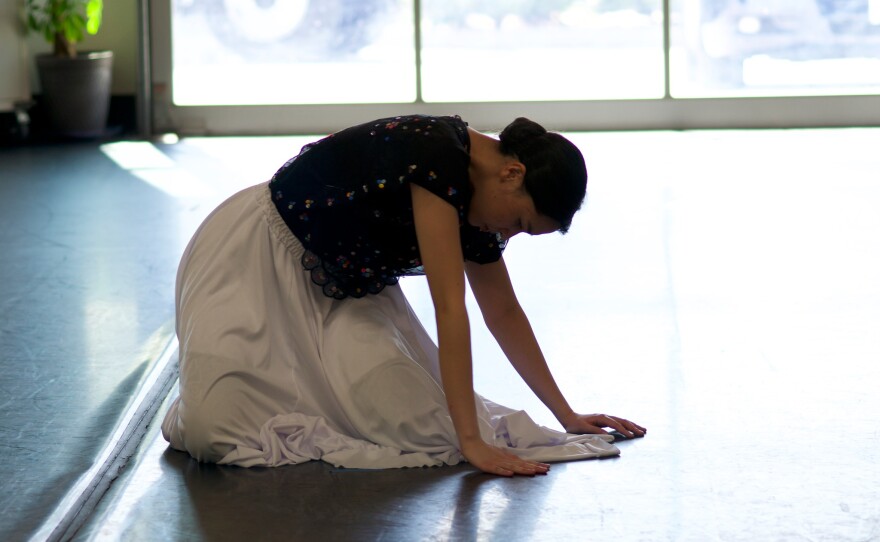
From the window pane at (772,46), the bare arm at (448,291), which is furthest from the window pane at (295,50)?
the bare arm at (448,291)

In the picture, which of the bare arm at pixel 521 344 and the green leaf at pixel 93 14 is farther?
the green leaf at pixel 93 14

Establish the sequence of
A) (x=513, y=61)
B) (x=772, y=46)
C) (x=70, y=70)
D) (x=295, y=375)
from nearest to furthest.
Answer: (x=295, y=375), (x=70, y=70), (x=772, y=46), (x=513, y=61)

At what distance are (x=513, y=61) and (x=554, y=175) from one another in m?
5.78

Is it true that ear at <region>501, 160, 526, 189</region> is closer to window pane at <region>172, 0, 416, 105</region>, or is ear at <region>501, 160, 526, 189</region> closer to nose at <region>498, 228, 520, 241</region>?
nose at <region>498, 228, 520, 241</region>

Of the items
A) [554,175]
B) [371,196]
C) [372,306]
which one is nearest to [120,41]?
[372,306]

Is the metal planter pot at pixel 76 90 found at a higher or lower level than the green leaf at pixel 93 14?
lower

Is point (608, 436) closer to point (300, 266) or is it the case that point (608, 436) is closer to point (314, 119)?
point (300, 266)

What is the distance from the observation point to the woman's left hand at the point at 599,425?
217 cm

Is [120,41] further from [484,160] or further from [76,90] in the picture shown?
[484,160]

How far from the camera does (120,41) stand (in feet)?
24.2

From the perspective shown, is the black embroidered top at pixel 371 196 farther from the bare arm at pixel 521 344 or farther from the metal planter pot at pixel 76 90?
the metal planter pot at pixel 76 90

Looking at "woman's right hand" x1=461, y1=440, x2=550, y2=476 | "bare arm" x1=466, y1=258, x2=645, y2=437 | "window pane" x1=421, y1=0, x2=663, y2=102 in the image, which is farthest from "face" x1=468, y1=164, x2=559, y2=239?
"window pane" x1=421, y1=0, x2=663, y2=102

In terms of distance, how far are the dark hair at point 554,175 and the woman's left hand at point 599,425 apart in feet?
1.36

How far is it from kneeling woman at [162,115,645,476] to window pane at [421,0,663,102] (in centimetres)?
539
